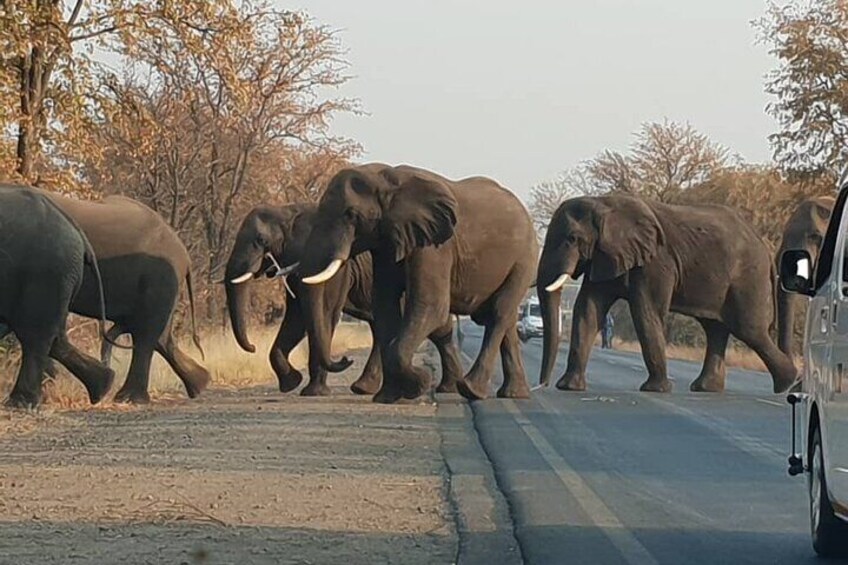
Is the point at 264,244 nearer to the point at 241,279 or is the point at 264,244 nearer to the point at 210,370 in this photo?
→ the point at 241,279

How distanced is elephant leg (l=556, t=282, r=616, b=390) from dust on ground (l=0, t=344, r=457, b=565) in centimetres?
733

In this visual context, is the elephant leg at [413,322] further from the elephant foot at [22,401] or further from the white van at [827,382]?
the white van at [827,382]

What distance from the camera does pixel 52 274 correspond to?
20.0 meters

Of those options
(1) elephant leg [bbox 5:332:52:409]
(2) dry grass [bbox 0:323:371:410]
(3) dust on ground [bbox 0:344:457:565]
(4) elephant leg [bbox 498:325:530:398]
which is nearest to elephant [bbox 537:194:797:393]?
(4) elephant leg [bbox 498:325:530:398]

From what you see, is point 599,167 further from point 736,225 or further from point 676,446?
point 676,446

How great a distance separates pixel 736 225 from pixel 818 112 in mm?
13537

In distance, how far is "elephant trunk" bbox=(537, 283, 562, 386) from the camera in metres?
27.3

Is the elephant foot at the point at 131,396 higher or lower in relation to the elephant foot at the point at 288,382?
lower

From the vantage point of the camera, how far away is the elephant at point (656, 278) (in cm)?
2773

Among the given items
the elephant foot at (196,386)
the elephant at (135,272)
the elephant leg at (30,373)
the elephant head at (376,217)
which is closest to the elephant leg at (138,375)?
the elephant at (135,272)

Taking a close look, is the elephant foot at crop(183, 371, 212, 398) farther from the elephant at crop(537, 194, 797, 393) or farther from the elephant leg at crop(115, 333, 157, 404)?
the elephant at crop(537, 194, 797, 393)

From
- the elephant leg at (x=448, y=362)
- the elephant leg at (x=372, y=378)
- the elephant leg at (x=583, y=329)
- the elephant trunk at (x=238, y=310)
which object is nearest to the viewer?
the elephant leg at (x=372, y=378)

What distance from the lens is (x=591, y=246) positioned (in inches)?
1106

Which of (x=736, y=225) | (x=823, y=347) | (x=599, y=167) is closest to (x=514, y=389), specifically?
(x=736, y=225)
